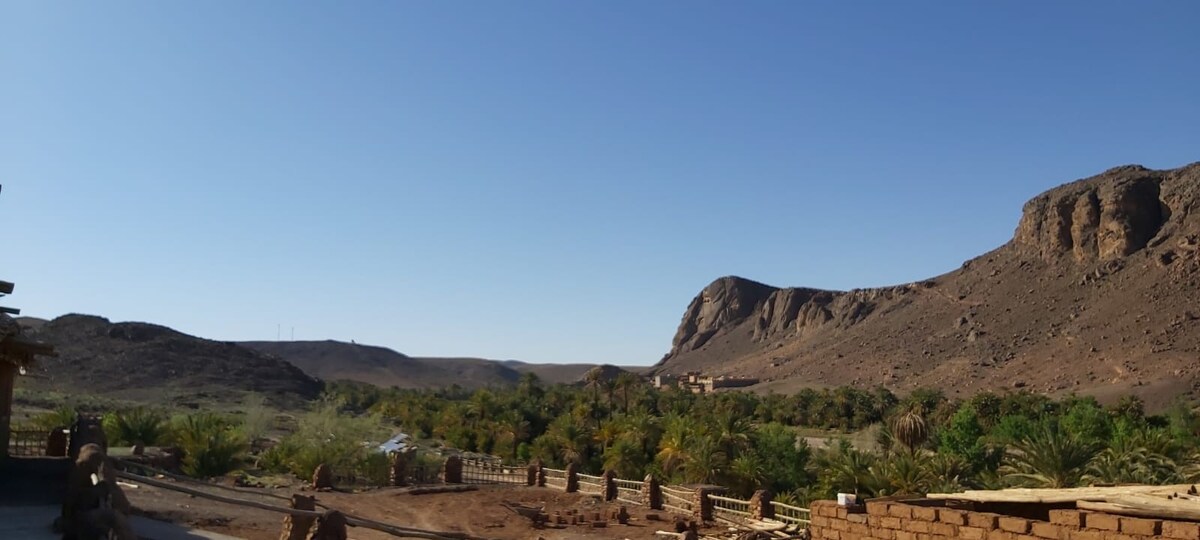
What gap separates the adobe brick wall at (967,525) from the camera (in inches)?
293

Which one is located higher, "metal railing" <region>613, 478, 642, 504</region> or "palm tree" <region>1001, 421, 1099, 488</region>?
"palm tree" <region>1001, 421, 1099, 488</region>

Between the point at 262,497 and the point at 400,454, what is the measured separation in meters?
8.21

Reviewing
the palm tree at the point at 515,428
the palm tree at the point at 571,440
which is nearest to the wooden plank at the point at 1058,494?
the palm tree at the point at 571,440

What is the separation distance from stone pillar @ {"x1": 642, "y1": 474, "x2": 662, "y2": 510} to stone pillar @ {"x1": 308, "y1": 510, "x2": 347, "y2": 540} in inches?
538

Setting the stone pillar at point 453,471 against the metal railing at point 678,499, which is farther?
the stone pillar at point 453,471

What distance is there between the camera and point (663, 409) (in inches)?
2197

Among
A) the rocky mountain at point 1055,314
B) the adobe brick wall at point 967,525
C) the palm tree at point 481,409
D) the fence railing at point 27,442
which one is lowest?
the fence railing at point 27,442

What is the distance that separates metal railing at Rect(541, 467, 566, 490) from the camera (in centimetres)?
2828

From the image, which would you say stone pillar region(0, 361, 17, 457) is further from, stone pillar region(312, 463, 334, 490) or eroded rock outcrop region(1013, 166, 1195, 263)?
eroded rock outcrop region(1013, 166, 1195, 263)

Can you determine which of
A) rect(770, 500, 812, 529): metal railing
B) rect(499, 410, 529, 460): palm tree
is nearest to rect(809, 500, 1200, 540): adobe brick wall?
rect(770, 500, 812, 529): metal railing

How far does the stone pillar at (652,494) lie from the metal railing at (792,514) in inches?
181

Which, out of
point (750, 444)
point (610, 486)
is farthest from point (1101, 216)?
point (610, 486)

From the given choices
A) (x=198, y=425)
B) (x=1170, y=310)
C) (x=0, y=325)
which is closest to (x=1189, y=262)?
(x=1170, y=310)

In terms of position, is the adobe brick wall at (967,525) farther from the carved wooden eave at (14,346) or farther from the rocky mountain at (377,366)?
the rocky mountain at (377,366)
